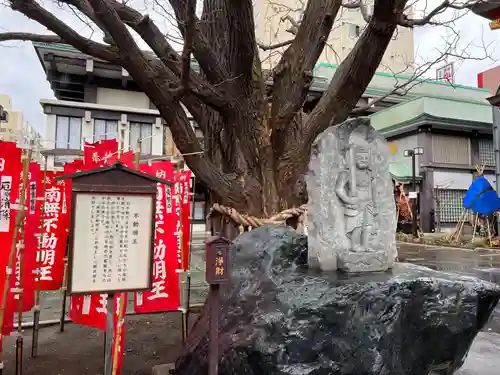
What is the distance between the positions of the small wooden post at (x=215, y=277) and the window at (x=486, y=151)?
25595 mm

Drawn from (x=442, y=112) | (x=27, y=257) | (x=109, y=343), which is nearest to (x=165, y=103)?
(x=27, y=257)

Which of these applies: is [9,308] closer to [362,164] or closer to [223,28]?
[362,164]

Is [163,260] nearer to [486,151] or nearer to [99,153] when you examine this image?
[99,153]

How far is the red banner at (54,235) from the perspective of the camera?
6.00 meters

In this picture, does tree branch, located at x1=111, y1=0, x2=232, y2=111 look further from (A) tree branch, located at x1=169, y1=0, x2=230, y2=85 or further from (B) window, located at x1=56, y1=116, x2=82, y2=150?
(B) window, located at x1=56, y1=116, x2=82, y2=150

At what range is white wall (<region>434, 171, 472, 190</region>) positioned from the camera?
2295 centimetres

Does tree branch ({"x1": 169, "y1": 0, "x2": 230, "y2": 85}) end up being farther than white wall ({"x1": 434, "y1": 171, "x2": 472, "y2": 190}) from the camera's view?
No

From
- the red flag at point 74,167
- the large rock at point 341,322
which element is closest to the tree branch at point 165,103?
the large rock at point 341,322

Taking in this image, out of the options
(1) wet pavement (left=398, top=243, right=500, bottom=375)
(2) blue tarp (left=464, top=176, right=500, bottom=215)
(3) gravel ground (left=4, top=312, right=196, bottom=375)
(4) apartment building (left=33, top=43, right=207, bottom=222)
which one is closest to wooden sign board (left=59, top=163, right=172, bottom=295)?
(3) gravel ground (left=4, top=312, right=196, bottom=375)

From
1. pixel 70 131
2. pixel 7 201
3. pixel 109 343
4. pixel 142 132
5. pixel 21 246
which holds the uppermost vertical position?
pixel 142 132

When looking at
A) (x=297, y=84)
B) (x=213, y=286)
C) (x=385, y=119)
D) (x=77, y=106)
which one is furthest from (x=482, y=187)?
(x=77, y=106)

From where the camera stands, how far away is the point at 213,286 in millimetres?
3014

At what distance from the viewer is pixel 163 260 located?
5.58 meters

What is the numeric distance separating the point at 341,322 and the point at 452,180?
23.0 metres
